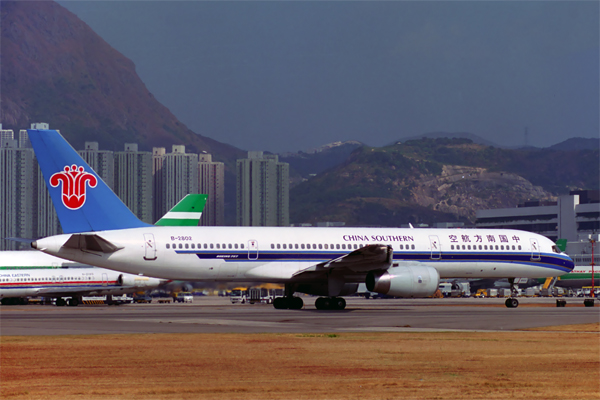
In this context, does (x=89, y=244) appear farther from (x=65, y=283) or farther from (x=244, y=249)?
(x=65, y=283)

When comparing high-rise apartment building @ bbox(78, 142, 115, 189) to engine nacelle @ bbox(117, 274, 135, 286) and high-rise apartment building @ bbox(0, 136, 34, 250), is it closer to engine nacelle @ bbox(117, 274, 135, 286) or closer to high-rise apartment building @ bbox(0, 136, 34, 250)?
high-rise apartment building @ bbox(0, 136, 34, 250)

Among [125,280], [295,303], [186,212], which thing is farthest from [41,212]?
[295,303]

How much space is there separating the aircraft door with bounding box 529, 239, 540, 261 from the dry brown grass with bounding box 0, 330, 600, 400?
78.8 ft

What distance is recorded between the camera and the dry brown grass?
42.8 feet

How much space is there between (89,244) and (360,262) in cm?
1260

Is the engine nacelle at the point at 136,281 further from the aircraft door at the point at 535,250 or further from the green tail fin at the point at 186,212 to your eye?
the aircraft door at the point at 535,250

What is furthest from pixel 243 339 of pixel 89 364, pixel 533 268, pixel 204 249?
pixel 533 268

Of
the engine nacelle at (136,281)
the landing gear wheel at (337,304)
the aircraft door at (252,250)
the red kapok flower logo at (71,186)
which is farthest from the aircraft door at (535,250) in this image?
the engine nacelle at (136,281)

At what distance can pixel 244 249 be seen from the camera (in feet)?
127

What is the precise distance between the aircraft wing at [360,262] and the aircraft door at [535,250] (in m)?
12.1

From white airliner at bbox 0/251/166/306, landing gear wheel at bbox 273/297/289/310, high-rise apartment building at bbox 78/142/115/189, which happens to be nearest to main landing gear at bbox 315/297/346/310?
landing gear wheel at bbox 273/297/289/310

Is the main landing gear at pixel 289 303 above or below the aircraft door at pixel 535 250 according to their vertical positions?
below

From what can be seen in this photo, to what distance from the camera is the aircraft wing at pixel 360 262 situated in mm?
36969

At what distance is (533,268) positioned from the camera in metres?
46.2
